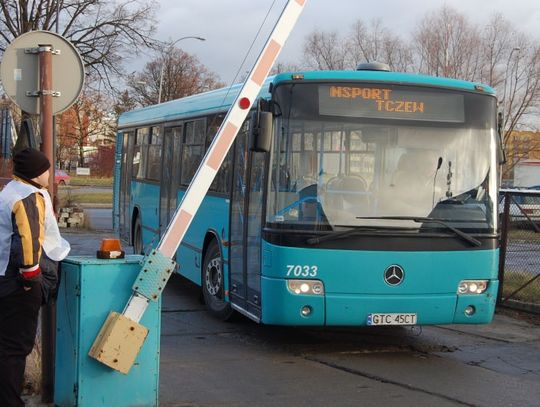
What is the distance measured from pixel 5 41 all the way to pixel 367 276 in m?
28.7

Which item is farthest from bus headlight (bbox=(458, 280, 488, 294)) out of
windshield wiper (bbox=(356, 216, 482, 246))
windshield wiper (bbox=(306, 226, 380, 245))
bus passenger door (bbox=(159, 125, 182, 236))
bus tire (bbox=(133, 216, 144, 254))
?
bus tire (bbox=(133, 216, 144, 254))

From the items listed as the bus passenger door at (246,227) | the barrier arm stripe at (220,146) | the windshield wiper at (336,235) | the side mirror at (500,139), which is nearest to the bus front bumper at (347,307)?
the bus passenger door at (246,227)

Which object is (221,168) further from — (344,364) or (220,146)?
(220,146)

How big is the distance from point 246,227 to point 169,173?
3842mm

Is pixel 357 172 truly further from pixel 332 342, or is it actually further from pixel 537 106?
pixel 537 106

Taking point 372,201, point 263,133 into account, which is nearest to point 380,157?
point 372,201

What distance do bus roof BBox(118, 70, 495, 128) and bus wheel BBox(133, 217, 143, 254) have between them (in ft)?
6.22

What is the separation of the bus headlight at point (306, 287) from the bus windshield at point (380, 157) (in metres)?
0.55

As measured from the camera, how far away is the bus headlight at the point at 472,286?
→ 787 cm

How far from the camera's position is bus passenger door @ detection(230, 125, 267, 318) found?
314 inches

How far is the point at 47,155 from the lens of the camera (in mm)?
5680

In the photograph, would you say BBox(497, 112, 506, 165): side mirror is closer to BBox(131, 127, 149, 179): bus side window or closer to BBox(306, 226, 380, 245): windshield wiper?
BBox(306, 226, 380, 245): windshield wiper

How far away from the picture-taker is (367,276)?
7.62m

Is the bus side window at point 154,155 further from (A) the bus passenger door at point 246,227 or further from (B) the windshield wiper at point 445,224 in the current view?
(B) the windshield wiper at point 445,224
